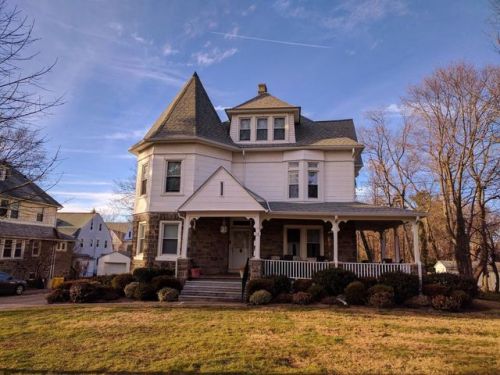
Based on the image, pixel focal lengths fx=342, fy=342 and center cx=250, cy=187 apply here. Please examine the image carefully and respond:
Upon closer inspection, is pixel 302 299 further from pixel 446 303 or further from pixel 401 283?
pixel 446 303

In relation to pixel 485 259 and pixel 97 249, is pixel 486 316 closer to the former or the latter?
pixel 485 259

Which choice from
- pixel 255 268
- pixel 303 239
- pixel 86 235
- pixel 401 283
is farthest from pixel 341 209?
pixel 86 235

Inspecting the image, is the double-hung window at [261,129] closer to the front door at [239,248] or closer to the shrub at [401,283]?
the front door at [239,248]

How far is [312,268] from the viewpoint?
46.6 ft

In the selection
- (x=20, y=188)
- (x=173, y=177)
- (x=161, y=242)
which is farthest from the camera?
(x=173, y=177)

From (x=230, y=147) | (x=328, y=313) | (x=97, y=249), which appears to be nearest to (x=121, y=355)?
(x=328, y=313)

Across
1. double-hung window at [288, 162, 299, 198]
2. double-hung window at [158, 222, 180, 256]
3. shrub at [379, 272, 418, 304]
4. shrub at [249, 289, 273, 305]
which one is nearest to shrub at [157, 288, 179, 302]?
shrub at [249, 289, 273, 305]

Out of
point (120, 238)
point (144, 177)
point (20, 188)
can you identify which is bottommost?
point (120, 238)

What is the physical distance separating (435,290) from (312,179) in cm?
725

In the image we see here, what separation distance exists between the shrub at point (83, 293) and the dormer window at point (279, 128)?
1095cm

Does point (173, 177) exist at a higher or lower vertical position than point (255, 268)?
higher

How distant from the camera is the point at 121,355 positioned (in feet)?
21.4

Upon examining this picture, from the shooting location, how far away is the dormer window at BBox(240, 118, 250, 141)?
59.6 ft

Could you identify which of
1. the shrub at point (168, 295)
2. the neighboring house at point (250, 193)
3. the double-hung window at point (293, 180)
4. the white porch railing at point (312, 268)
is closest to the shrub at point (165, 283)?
the shrub at point (168, 295)
